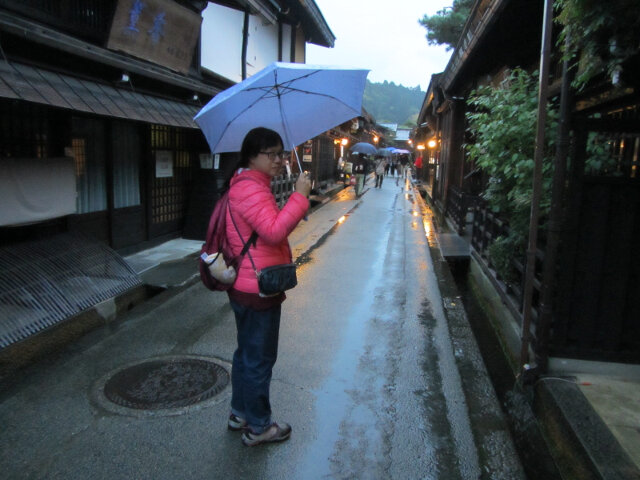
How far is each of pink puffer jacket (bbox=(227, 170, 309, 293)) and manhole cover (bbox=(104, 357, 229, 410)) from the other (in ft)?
5.46

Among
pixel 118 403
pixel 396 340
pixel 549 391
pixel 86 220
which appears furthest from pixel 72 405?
pixel 86 220

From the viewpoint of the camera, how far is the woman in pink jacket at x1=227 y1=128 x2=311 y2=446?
3.14 m

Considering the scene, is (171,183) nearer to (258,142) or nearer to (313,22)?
(258,142)

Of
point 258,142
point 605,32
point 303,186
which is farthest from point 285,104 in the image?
point 605,32

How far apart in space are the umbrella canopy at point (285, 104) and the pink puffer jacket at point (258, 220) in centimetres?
87

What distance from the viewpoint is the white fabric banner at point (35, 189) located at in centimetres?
597

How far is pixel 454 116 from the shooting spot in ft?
47.5

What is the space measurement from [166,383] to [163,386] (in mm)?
64

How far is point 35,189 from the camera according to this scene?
640 cm

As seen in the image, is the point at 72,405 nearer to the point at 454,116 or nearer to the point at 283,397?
the point at 283,397

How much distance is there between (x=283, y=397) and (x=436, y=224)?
40.4 ft

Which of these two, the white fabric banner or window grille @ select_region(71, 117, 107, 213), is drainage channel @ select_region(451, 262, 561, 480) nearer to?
the white fabric banner

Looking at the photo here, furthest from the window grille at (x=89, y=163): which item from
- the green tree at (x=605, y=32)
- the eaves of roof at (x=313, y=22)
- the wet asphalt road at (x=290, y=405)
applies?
the eaves of roof at (x=313, y=22)

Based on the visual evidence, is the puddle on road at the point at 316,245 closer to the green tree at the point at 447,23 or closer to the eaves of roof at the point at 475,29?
the eaves of roof at the point at 475,29
